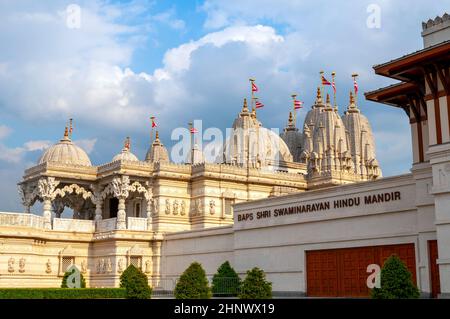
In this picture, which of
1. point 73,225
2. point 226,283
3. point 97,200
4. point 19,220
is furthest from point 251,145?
point 226,283

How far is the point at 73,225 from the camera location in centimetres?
4638

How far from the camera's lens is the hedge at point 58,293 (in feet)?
96.3

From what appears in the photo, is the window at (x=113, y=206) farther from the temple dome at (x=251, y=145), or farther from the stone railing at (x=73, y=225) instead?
the temple dome at (x=251, y=145)

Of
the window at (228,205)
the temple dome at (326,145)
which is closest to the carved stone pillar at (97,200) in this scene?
the window at (228,205)

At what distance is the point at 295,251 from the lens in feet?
107

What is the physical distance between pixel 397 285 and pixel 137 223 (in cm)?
2862

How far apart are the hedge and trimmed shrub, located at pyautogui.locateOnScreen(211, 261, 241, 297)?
559 cm

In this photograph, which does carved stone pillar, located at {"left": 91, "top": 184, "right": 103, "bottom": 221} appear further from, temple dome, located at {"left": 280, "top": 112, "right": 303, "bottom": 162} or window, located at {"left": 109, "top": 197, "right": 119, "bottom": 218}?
temple dome, located at {"left": 280, "top": 112, "right": 303, "bottom": 162}

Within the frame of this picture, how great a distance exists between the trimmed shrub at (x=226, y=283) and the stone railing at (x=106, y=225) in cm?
1357

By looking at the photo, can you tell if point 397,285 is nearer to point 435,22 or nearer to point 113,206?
point 435,22

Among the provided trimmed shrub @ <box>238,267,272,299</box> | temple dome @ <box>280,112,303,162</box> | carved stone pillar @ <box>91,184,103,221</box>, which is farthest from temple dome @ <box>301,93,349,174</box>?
trimmed shrub @ <box>238,267,272,299</box>

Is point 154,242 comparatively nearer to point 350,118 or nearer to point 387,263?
point 387,263

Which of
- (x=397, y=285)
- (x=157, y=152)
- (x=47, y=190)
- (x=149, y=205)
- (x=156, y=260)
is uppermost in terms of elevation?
(x=157, y=152)
